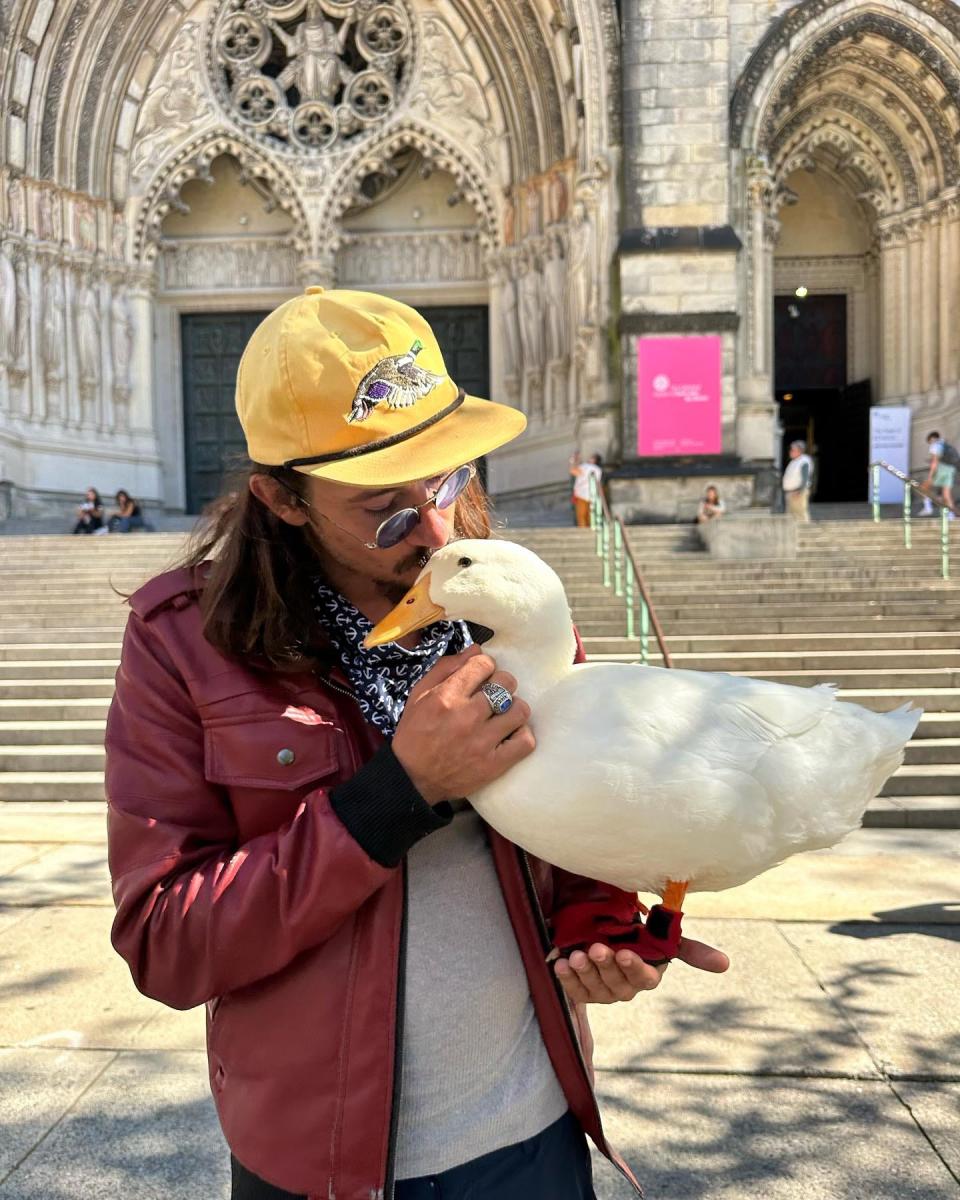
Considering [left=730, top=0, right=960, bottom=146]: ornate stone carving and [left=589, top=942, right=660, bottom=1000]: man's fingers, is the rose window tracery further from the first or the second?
[left=589, top=942, right=660, bottom=1000]: man's fingers

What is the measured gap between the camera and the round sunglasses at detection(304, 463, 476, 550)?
4.30 feet

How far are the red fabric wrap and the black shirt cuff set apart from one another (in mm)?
320

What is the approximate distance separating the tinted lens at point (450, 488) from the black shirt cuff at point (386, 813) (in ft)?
1.23

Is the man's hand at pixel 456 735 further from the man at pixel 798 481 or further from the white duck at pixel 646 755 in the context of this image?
the man at pixel 798 481

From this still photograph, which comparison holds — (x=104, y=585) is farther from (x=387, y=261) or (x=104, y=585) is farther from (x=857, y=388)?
(x=857, y=388)

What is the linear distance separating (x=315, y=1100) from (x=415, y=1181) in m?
0.19

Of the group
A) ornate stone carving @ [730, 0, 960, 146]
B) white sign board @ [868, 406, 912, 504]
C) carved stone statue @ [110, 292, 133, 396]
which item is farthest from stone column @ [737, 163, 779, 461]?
carved stone statue @ [110, 292, 133, 396]

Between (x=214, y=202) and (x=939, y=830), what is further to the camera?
(x=214, y=202)

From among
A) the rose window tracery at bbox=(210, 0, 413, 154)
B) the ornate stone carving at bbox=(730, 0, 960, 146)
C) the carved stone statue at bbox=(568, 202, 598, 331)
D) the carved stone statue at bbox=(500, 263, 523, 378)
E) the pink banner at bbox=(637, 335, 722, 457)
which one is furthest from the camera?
the carved stone statue at bbox=(500, 263, 523, 378)

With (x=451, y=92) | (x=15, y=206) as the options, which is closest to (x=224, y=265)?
(x=15, y=206)

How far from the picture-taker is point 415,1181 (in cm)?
127

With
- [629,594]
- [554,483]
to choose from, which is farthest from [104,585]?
[554,483]

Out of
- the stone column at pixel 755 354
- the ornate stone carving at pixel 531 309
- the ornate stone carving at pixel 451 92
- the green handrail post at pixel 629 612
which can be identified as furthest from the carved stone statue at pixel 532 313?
the green handrail post at pixel 629 612

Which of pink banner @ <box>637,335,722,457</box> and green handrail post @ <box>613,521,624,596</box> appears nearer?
green handrail post @ <box>613,521,624,596</box>
